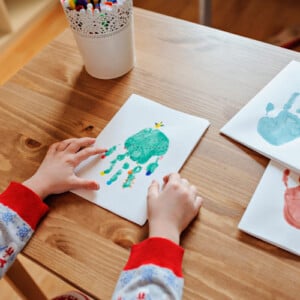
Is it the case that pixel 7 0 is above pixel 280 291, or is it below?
below

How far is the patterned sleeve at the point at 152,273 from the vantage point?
0.50 meters

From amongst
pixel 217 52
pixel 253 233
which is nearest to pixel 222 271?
pixel 253 233

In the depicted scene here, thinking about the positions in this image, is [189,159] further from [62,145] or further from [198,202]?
[62,145]

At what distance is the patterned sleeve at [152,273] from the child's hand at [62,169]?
0.15m

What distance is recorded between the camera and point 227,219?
57 centimetres

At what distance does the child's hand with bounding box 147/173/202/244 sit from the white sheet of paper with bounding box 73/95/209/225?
0.07 feet

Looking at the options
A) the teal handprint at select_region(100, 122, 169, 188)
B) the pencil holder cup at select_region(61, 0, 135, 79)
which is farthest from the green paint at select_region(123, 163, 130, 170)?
the pencil holder cup at select_region(61, 0, 135, 79)

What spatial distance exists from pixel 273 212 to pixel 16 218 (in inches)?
15.8

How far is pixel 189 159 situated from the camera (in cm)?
65

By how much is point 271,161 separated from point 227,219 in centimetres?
14

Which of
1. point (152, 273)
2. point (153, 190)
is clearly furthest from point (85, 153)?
point (152, 273)

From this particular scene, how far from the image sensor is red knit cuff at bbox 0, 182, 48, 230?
1.94 feet

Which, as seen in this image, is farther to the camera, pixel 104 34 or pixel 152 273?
pixel 104 34

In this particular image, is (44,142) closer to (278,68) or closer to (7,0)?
(278,68)
